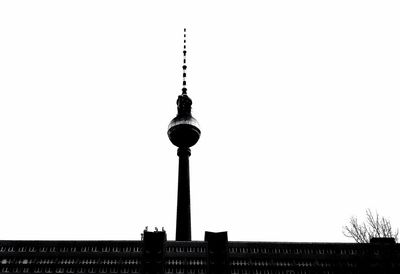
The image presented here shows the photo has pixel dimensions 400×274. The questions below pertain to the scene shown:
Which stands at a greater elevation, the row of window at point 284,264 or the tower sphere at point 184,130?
the tower sphere at point 184,130

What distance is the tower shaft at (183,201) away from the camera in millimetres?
82100

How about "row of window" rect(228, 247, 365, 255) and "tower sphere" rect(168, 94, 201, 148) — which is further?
"tower sphere" rect(168, 94, 201, 148)

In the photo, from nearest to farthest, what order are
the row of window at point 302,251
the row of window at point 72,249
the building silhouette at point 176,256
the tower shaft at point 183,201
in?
the building silhouette at point 176,256 → the row of window at point 72,249 → the row of window at point 302,251 → the tower shaft at point 183,201

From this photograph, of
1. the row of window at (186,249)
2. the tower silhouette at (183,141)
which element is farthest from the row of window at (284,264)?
the tower silhouette at (183,141)

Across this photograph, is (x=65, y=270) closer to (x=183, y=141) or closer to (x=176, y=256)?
(x=176, y=256)

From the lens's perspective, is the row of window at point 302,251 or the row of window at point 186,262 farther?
the row of window at point 302,251

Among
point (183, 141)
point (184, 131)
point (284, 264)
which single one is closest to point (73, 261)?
point (284, 264)

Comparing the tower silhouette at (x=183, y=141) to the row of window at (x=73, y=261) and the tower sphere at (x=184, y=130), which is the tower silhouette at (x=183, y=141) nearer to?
the tower sphere at (x=184, y=130)

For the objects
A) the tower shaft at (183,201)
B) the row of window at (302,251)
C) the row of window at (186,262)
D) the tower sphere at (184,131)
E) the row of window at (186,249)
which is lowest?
the row of window at (186,262)

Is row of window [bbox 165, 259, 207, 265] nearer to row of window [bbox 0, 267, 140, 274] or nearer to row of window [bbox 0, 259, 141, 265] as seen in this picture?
row of window [bbox 0, 259, 141, 265]

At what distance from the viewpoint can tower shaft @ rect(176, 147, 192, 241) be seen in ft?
269

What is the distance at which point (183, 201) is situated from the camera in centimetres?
8638

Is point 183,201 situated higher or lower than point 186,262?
higher

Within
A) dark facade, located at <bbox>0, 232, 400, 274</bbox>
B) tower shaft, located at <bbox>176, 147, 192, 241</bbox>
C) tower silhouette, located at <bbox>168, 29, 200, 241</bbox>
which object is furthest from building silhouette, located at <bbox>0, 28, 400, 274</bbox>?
tower silhouette, located at <bbox>168, 29, 200, 241</bbox>
